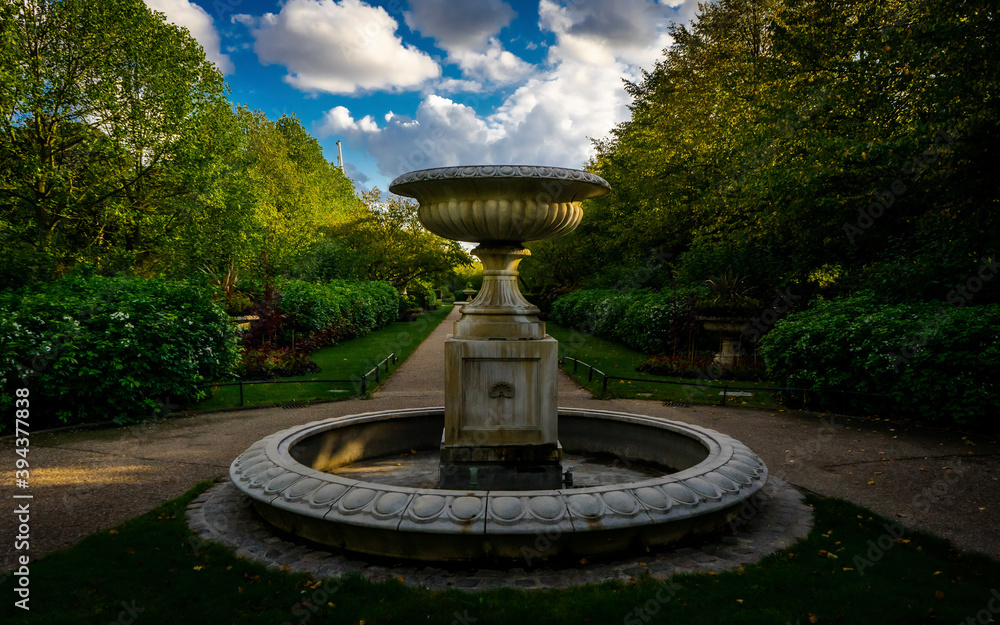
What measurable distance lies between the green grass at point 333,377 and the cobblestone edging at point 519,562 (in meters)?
6.09

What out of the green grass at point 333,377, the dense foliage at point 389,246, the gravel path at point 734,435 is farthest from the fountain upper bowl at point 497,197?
the dense foliage at point 389,246

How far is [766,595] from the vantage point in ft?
12.2

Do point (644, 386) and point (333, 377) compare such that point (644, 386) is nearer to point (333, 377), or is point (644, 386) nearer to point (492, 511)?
point (333, 377)

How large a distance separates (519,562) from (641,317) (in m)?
14.8

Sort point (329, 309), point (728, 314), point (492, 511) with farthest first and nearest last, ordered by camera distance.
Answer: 1. point (329, 309)
2. point (728, 314)
3. point (492, 511)

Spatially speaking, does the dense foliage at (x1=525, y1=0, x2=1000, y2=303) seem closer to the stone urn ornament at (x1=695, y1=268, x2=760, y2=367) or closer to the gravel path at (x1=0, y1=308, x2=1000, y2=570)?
the stone urn ornament at (x1=695, y1=268, x2=760, y2=367)

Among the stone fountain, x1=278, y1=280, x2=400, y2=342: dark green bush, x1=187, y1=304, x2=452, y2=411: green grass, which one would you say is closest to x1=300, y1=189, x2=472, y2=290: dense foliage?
x1=278, y1=280, x2=400, y2=342: dark green bush

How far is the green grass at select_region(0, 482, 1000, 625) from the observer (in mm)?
3461

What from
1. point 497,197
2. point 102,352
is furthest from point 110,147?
point 497,197

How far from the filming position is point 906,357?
8.45 metres

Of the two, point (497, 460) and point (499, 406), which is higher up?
point (499, 406)

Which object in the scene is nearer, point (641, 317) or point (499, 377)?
point (499, 377)

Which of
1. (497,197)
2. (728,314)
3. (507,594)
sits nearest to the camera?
(507,594)

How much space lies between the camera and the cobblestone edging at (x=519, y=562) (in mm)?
3941
